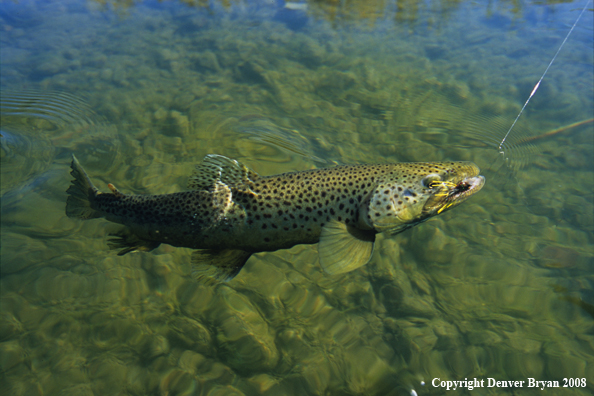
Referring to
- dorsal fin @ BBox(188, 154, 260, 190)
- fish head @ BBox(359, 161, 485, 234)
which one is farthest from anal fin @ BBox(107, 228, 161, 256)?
fish head @ BBox(359, 161, 485, 234)

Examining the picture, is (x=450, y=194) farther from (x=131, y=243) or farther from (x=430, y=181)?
(x=131, y=243)

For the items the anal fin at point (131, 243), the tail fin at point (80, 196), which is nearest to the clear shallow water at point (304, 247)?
the anal fin at point (131, 243)

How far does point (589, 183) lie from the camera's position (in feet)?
17.2

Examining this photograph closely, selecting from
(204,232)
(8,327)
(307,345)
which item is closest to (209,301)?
(204,232)

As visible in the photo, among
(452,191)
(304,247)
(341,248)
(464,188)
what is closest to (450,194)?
(452,191)

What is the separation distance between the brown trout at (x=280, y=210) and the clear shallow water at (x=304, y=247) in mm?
569

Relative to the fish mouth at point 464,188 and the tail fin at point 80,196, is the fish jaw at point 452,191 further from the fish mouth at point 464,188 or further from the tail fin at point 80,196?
the tail fin at point 80,196

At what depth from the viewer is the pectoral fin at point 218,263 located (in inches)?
140

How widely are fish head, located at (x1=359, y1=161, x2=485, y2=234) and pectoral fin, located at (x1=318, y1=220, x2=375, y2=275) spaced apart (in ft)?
0.60

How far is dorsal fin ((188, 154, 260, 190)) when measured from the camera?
12.3 feet

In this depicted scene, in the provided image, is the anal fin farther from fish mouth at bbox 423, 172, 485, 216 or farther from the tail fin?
fish mouth at bbox 423, 172, 485, 216

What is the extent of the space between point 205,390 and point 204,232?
52.1 inches

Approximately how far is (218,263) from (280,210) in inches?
30.7

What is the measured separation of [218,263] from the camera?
3.60 meters
